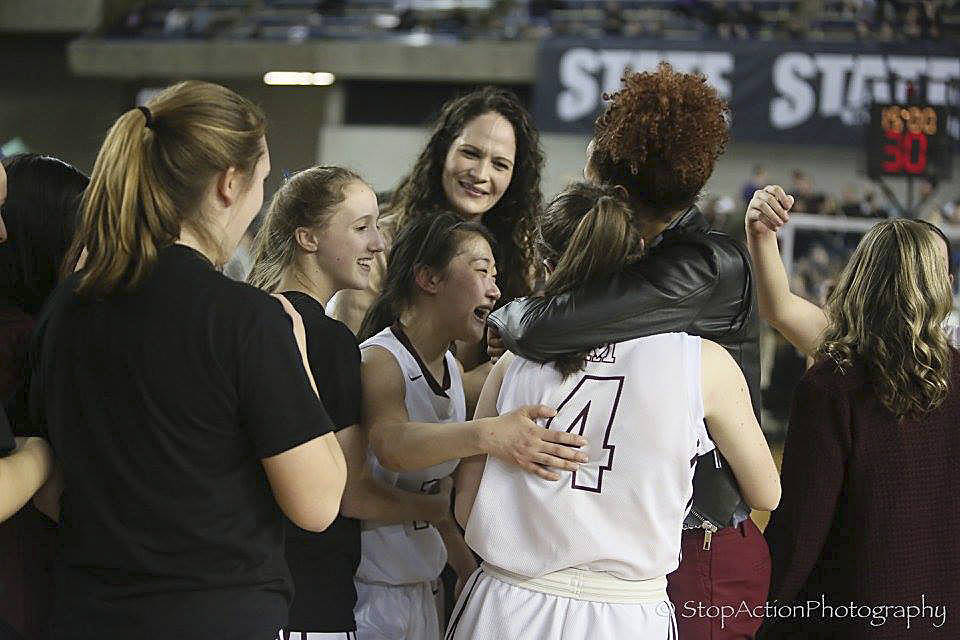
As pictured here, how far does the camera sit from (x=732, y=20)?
15219mm

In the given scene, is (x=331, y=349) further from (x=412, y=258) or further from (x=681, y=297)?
(x=681, y=297)

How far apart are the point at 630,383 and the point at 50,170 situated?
1.08 metres

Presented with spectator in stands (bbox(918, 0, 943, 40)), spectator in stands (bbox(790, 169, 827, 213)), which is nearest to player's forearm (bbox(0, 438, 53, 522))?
spectator in stands (bbox(790, 169, 827, 213))

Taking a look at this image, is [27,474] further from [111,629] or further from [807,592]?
[807,592]

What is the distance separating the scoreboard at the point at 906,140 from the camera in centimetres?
819

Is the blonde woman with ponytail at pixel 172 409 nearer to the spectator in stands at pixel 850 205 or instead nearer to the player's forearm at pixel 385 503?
the player's forearm at pixel 385 503

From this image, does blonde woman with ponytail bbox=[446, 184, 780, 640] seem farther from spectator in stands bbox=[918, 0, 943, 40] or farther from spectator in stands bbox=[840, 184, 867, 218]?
spectator in stands bbox=[918, 0, 943, 40]

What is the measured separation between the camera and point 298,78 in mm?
16906

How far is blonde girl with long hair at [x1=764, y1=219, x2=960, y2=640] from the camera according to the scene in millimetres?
2174

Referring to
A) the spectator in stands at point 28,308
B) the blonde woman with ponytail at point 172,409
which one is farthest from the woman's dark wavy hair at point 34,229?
the blonde woman with ponytail at point 172,409

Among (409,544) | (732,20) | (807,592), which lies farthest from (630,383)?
(732,20)

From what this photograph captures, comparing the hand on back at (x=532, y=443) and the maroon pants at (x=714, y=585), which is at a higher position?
the hand on back at (x=532, y=443)

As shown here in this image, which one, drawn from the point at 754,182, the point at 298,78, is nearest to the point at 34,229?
the point at 754,182

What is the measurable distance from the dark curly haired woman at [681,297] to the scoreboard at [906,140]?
267 inches
